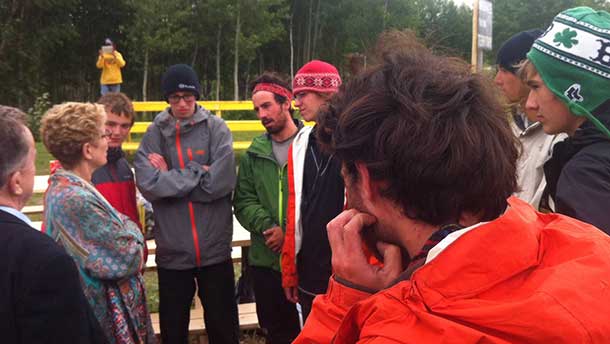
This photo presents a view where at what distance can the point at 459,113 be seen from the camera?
3.55 feet

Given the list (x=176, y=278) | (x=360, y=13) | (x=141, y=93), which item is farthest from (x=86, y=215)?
(x=360, y=13)

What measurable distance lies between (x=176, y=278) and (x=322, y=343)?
282 centimetres

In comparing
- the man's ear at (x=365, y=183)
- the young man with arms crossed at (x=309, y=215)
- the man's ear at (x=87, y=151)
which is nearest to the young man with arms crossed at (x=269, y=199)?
the young man with arms crossed at (x=309, y=215)

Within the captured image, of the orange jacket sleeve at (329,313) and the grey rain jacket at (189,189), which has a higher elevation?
the orange jacket sleeve at (329,313)

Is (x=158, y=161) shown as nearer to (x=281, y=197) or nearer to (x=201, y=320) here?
(x=281, y=197)

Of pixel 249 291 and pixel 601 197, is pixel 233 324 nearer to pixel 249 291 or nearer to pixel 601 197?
pixel 249 291

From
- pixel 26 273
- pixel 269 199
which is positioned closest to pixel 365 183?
pixel 26 273

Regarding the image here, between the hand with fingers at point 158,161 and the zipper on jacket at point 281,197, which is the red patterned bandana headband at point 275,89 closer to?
the zipper on jacket at point 281,197

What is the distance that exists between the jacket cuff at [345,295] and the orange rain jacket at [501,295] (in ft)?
0.52

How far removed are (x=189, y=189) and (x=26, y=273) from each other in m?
1.76

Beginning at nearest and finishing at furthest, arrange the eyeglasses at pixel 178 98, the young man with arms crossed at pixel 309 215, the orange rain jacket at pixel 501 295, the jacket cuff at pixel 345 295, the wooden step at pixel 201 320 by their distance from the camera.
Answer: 1. the orange rain jacket at pixel 501 295
2. the jacket cuff at pixel 345 295
3. the young man with arms crossed at pixel 309 215
4. the eyeglasses at pixel 178 98
5. the wooden step at pixel 201 320

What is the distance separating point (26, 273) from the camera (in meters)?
1.83

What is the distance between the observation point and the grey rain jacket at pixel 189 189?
360 cm

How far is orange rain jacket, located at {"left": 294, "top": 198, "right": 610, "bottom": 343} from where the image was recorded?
0.85 meters
